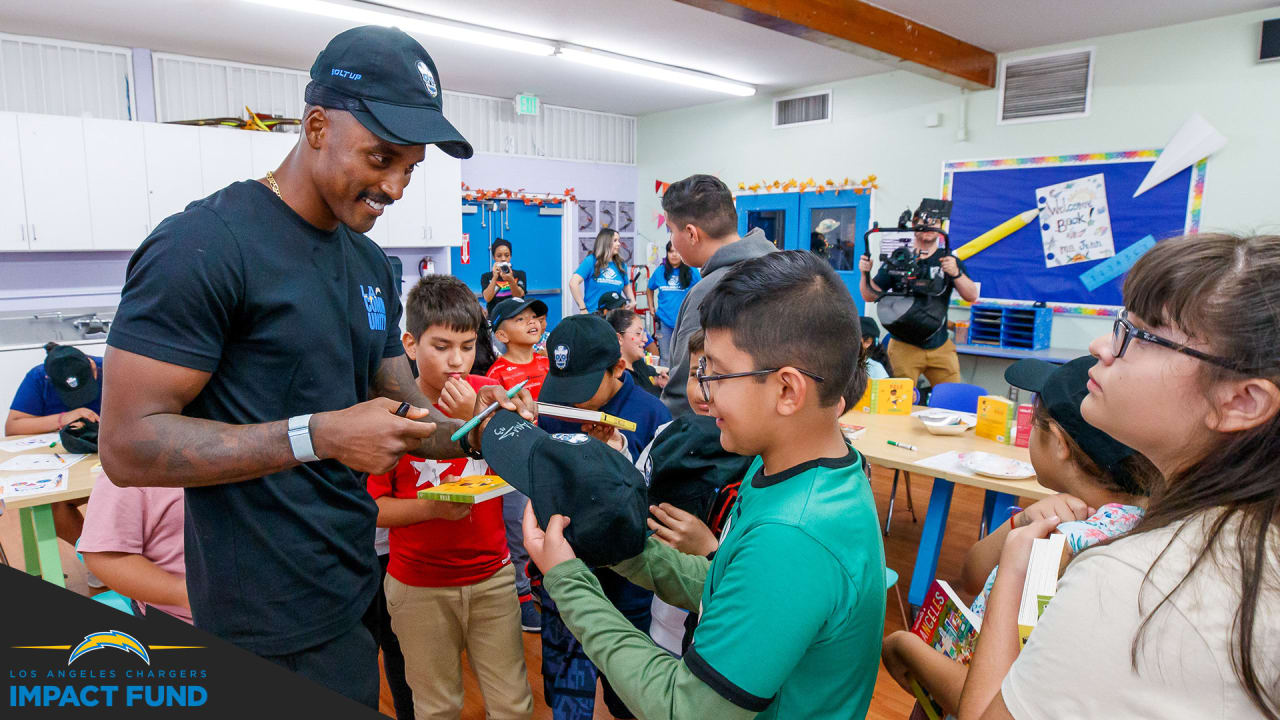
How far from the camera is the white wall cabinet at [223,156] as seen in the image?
6199 millimetres

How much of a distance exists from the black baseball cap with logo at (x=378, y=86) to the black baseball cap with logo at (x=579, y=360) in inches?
45.9

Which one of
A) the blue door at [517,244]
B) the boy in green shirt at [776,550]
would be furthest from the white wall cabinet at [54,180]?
the boy in green shirt at [776,550]

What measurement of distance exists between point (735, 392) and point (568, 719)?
138 cm

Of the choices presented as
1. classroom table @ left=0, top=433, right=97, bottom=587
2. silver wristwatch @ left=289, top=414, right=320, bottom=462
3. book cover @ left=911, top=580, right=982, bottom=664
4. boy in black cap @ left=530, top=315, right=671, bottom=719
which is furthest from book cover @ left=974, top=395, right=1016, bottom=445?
classroom table @ left=0, top=433, right=97, bottom=587

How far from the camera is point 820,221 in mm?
7762

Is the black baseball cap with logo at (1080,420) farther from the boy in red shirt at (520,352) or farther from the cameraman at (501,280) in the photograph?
the cameraman at (501,280)

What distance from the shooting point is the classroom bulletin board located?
5570mm

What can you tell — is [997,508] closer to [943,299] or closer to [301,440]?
[943,299]

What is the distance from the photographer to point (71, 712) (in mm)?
724

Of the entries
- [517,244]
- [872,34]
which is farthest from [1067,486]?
[517,244]

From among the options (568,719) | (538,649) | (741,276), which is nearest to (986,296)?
(538,649)

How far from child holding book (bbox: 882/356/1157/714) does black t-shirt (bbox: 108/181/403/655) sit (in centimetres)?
100

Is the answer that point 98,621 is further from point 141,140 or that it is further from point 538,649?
point 141,140

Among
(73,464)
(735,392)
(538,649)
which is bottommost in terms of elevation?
(538,649)
